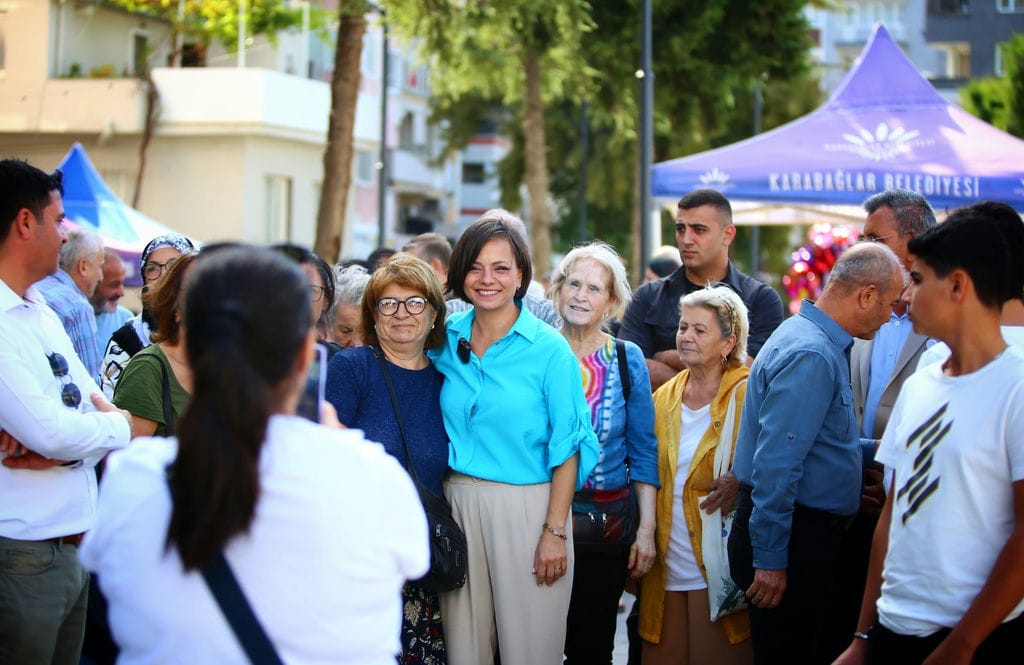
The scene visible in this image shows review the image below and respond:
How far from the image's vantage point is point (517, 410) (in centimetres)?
511

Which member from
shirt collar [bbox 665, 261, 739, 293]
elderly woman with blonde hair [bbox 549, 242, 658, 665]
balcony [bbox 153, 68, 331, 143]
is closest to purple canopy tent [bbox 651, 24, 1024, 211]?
shirt collar [bbox 665, 261, 739, 293]

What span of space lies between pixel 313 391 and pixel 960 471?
6.06ft

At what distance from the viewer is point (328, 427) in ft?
9.12

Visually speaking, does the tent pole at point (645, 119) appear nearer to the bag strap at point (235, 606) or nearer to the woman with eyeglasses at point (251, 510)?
the woman with eyeglasses at point (251, 510)

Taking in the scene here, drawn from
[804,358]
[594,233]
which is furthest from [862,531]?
[594,233]

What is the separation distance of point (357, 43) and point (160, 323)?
11723mm

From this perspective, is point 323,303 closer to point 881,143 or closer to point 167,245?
point 167,245

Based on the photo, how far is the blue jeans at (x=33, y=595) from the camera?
4199mm

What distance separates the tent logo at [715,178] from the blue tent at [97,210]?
6.63 m

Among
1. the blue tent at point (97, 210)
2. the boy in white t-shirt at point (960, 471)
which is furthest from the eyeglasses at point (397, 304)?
the blue tent at point (97, 210)

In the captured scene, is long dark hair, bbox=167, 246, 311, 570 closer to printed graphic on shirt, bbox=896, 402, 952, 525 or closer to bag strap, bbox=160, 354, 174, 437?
printed graphic on shirt, bbox=896, 402, 952, 525

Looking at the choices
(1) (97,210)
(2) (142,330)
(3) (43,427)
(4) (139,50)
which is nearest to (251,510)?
(3) (43,427)

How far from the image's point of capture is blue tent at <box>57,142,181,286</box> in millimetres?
15141

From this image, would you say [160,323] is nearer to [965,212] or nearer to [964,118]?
[965,212]
